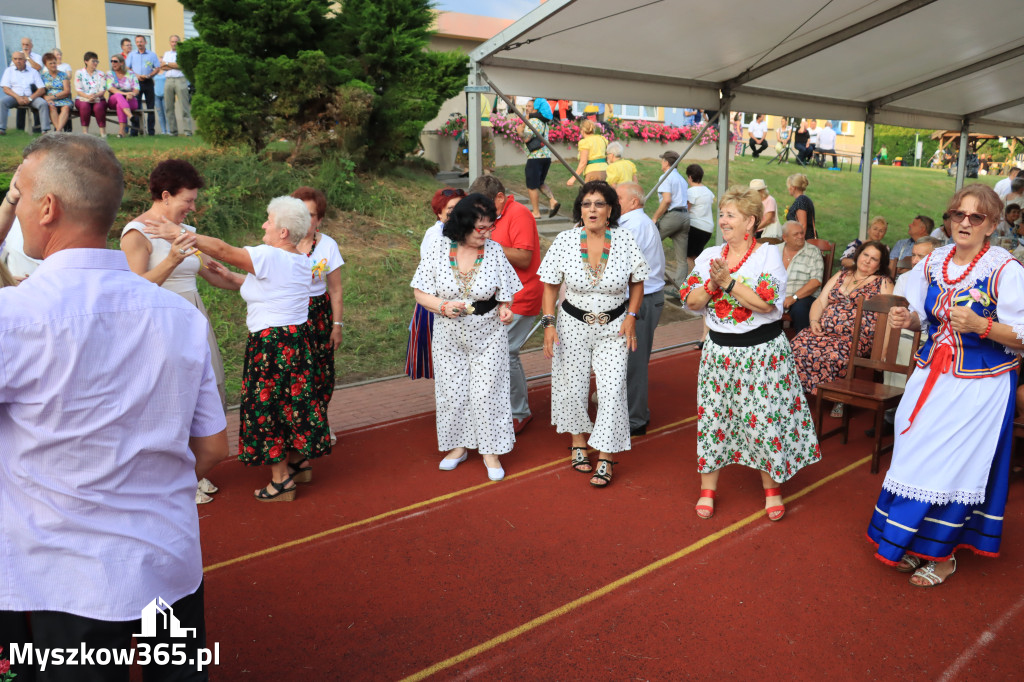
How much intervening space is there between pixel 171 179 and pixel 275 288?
0.82 metres

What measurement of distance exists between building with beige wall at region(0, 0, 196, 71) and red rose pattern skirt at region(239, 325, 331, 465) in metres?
14.4

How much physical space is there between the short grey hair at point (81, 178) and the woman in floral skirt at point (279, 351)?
8.23 ft

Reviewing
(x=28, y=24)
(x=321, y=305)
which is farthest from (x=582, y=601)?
(x=28, y=24)

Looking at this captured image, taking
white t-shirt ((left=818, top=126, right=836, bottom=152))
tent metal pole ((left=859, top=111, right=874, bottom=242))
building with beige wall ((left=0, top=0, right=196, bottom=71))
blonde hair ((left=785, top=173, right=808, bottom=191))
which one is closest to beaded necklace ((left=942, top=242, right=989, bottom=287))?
blonde hair ((left=785, top=173, right=808, bottom=191))

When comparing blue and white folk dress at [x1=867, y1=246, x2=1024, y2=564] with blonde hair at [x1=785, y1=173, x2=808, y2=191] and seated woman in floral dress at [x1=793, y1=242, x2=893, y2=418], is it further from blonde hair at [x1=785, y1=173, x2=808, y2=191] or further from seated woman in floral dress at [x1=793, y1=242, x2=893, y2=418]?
blonde hair at [x1=785, y1=173, x2=808, y2=191]

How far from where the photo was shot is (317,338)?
5.11 metres

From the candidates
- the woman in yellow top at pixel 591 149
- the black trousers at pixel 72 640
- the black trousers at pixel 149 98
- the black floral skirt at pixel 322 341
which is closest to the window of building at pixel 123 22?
the black trousers at pixel 149 98

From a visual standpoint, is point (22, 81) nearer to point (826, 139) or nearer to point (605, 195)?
point (605, 195)

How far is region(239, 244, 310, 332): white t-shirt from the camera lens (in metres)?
4.41

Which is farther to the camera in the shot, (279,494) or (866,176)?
(866,176)

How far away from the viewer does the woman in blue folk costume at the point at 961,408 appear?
354 cm

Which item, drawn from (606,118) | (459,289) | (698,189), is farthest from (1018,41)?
(606,118)

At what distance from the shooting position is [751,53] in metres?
8.33

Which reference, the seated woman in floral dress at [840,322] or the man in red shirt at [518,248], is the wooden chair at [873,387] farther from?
the man in red shirt at [518,248]
